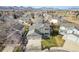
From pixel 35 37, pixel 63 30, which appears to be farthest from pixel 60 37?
pixel 35 37

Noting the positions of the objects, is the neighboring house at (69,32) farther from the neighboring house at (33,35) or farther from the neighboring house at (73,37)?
the neighboring house at (33,35)

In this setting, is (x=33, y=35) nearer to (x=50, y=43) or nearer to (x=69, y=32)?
(x=50, y=43)

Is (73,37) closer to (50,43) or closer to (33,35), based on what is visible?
(50,43)

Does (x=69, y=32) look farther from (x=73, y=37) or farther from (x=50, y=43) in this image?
(x=50, y=43)

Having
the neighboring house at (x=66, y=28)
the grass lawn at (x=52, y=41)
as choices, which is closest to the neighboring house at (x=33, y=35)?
the grass lawn at (x=52, y=41)

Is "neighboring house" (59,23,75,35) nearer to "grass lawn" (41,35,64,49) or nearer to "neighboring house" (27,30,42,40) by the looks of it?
"grass lawn" (41,35,64,49)

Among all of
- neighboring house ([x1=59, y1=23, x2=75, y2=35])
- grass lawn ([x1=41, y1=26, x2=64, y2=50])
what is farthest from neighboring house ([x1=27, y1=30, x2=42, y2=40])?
neighboring house ([x1=59, y1=23, x2=75, y2=35])

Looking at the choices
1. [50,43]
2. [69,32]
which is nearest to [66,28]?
[69,32]

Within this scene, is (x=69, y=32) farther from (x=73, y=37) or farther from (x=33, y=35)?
(x=33, y=35)

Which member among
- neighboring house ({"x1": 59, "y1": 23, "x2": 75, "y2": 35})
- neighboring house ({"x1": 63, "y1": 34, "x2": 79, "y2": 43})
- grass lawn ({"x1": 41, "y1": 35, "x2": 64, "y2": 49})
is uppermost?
neighboring house ({"x1": 59, "y1": 23, "x2": 75, "y2": 35})

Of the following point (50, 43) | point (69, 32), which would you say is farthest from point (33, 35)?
point (69, 32)

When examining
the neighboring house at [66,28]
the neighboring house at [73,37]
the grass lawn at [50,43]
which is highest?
the neighboring house at [66,28]

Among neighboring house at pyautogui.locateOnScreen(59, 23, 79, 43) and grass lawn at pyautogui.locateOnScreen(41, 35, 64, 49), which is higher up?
neighboring house at pyautogui.locateOnScreen(59, 23, 79, 43)
